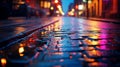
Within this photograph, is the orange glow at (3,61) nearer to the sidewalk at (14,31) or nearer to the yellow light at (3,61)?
the yellow light at (3,61)

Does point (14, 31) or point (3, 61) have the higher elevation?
point (3, 61)

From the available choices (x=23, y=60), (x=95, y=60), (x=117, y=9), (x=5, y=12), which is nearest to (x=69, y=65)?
(x=95, y=60)

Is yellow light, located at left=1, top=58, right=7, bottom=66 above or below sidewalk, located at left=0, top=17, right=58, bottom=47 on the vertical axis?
above

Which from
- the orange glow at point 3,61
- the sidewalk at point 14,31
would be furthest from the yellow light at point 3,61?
the sidewalk at point 14,31

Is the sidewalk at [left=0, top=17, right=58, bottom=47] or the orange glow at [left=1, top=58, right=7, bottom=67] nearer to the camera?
the orange glow at [left=1, top=58, right=7, bottom=67]

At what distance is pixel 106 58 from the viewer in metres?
4.79

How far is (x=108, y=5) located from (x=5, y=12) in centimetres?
2400

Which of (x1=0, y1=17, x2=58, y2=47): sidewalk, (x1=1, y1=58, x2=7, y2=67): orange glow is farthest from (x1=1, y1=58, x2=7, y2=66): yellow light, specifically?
(x1=0, y1=17, x2=58, y2=47): sidewalk

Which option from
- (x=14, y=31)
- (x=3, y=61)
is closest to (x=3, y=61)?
(x=3, y=61)

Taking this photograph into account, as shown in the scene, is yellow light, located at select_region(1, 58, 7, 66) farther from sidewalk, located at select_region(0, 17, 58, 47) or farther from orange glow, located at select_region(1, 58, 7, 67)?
sidewalk, located at select_region(0, 17, 58, 47)

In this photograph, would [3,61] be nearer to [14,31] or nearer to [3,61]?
[3,61]

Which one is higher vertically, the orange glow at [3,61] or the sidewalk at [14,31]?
the orange glow at [3,61]

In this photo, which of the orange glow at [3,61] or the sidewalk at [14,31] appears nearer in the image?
the orange glow at [3,61]

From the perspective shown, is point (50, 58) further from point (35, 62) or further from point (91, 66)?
point (91, 66)
